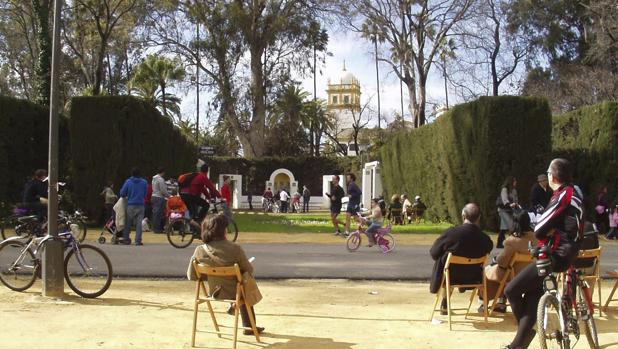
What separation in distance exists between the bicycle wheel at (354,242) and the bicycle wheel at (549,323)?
8919mm

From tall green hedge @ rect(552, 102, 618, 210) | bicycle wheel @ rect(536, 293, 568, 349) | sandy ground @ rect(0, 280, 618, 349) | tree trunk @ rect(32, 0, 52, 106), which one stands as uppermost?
tree trunk @ rect(32, 0, 52, 106)

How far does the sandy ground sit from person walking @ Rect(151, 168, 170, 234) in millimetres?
7477

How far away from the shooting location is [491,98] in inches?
796

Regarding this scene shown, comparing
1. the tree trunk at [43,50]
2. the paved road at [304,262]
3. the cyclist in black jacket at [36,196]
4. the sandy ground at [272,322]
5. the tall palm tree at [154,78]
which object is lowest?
the sandy ground at [272,322]

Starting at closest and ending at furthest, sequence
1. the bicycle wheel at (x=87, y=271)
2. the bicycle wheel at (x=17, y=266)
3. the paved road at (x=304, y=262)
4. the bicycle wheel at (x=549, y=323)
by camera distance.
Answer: the bicycle wheel at (x=549, y=323) < the bicycle wheel at (x=87, y=271) < the bicycle wheel at (x=17, y=266) < the paved road at (x=304, y=262)

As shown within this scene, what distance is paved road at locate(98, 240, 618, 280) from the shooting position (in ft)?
34.9

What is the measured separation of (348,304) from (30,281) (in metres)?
4.12

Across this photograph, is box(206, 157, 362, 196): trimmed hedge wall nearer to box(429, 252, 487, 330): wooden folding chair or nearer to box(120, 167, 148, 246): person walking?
box(120, 167, 148, 246): person walking

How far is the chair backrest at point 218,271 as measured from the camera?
577cm

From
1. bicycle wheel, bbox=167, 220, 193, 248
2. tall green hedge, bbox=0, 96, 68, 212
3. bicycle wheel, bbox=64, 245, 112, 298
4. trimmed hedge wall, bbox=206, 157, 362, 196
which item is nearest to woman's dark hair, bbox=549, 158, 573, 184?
bicycle wheel, bbox=64, 245, 112, 298

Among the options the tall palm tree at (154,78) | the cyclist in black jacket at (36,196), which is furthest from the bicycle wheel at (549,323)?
the tall palm tree at (154,78)

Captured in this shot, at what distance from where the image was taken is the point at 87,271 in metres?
8.13

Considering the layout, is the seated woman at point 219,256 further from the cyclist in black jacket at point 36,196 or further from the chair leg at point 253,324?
the cyclist in black jacket at point 36,196

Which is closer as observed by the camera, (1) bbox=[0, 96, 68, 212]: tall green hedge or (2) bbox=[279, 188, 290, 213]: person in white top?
(1) bbox=[0, 96, 68, 212]: tall green hedge
